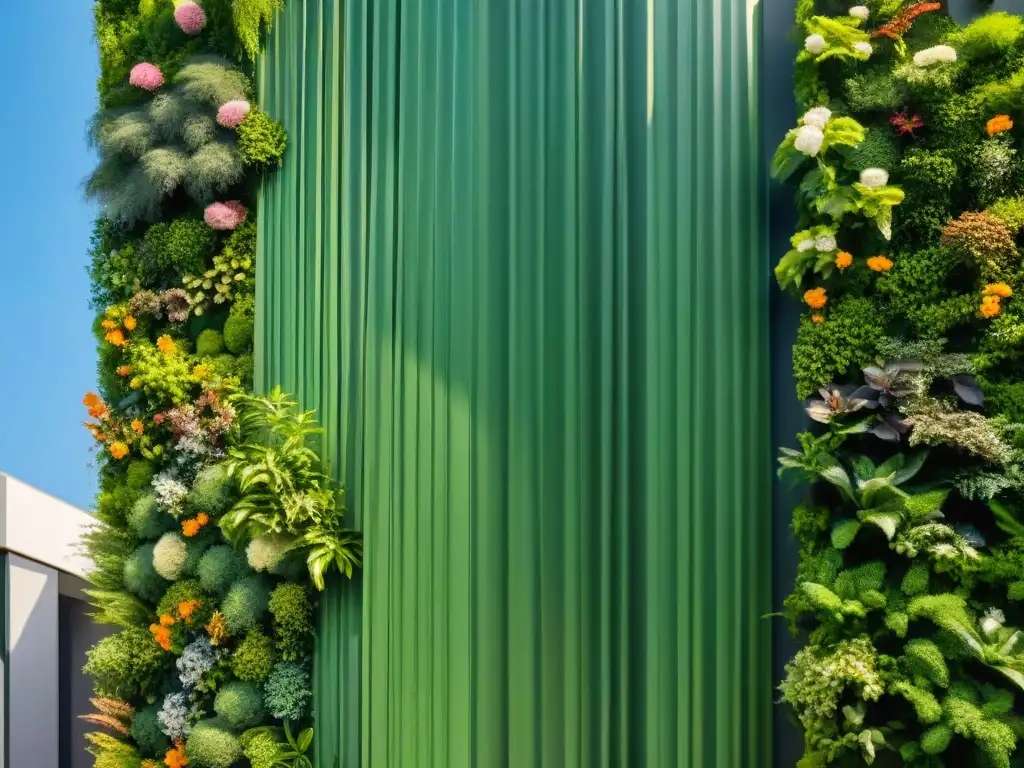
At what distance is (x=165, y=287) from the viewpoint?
3885 millimetres

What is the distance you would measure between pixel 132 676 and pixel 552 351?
217 cm

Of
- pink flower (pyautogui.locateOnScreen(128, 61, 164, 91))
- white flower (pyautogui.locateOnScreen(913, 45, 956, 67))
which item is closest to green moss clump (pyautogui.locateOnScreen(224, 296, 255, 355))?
pink flower (pyautogui.locateOnScreen(128, 61, 164, 91))

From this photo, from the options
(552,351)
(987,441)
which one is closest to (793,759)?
(987,441)

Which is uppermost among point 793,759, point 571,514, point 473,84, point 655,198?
point 473,84

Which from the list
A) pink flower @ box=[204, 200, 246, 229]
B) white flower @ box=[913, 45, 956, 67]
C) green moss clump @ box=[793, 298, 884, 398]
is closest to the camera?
white flower @ box=[913, 45, 956, 67]

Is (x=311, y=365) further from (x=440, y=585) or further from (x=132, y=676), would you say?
(x=132, y=676)

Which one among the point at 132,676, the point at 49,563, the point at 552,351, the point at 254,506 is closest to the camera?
the point at 552,351

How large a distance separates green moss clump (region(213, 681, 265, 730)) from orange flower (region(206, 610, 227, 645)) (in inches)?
6.8

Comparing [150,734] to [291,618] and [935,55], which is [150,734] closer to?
[291,618]

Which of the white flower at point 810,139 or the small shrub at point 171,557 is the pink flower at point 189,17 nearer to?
the small shrub at point 171,557

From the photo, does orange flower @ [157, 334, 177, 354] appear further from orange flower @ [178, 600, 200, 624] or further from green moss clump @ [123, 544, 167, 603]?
orange flower @ [178, 600, 200, 624]

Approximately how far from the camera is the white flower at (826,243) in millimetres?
2646

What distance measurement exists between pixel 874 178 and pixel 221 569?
2691 mm

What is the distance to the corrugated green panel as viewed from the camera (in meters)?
2.88
